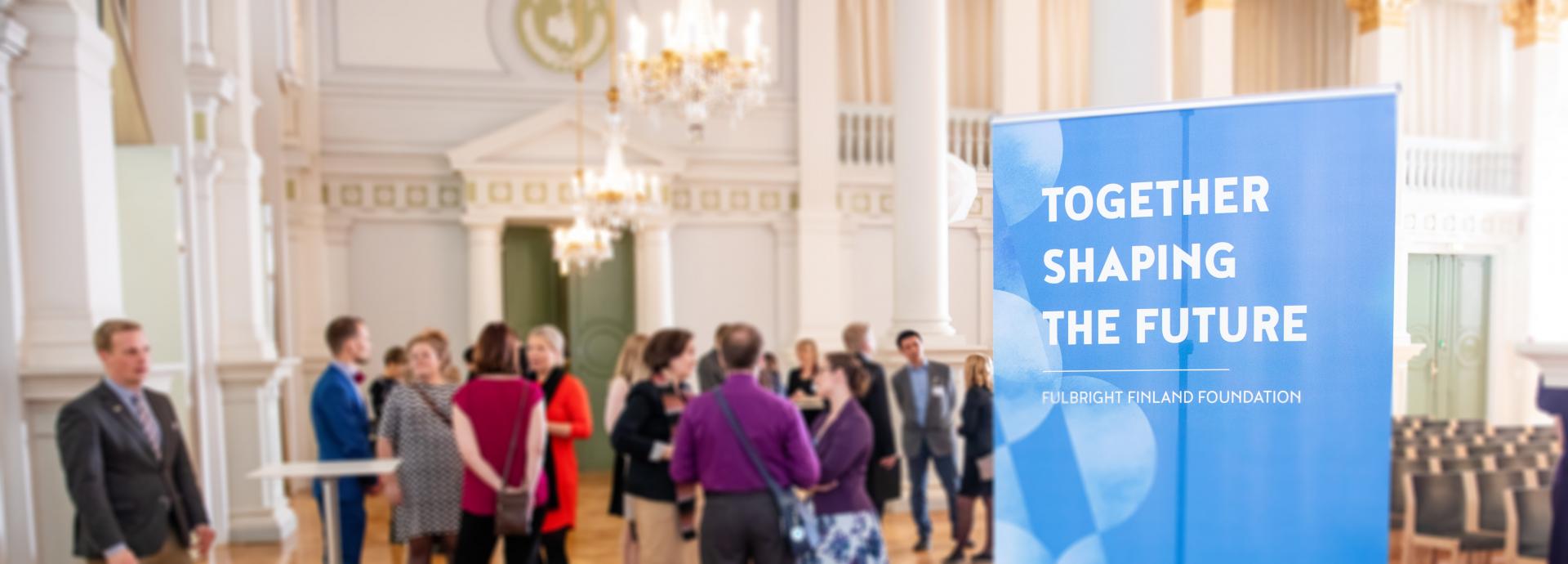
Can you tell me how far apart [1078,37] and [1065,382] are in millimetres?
10051

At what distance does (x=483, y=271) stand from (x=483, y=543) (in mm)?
5432

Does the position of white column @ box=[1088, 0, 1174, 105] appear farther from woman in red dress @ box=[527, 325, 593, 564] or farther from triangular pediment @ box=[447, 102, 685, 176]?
triangular pediment @ box=[447, 102, 685, 176]

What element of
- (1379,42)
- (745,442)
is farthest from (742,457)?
(1379,42)

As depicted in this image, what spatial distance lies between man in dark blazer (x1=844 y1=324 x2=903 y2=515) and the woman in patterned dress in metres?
2.28

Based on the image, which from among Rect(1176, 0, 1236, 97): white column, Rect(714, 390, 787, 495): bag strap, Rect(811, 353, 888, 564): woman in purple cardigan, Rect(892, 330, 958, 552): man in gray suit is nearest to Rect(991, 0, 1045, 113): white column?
Rect(1176, 0, 1236, 97): white column

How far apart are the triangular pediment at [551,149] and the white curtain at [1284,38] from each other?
7.16m

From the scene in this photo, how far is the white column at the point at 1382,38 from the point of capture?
392 inches

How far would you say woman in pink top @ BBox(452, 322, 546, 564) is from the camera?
414 cm

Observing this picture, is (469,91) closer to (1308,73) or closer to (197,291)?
(197,291)

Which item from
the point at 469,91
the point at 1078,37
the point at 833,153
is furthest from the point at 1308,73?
the point at 469,91

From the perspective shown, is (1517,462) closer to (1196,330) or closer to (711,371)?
(1196,330)

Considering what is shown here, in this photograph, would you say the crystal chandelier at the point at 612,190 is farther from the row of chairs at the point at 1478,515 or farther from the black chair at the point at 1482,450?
the black chair at the point at 1482,450

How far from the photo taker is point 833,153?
9945mm

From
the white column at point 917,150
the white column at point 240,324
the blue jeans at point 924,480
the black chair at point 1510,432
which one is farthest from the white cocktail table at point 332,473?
the black chair at point 1510,432
